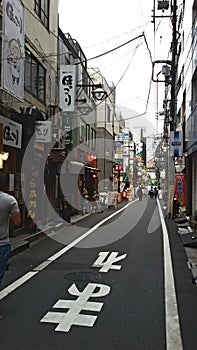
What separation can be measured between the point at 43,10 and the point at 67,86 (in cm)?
365

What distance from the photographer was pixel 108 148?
154 feet

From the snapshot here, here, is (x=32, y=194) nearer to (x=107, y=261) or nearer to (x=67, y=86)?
(x=67, y=86)

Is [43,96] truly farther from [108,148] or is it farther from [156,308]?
[108,148]

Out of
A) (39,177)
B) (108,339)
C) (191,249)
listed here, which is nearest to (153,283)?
(108,339)

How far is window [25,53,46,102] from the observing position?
52.2ft

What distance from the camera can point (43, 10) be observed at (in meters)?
18.3

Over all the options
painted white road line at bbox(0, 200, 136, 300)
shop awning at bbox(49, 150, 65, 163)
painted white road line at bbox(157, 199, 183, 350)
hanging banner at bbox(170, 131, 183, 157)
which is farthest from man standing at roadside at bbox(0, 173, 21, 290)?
hanging banner at bbox(170, 131, 183, 157)

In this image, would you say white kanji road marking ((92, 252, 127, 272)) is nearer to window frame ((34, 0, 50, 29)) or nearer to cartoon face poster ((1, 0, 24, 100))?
cartoon face poster ((1, 0, 24, 100))

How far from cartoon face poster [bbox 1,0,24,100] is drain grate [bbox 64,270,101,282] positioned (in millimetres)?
5597

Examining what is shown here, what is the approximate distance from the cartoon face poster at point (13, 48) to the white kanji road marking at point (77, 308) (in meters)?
6.35

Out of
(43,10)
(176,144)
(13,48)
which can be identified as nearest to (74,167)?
(176,144)

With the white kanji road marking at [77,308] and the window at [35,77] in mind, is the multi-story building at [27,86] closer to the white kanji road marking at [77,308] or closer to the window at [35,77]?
the window at [35,77]

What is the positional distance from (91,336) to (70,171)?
57.0 ft

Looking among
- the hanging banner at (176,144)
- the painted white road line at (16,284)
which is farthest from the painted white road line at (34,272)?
the hanging banner at (176,144)
